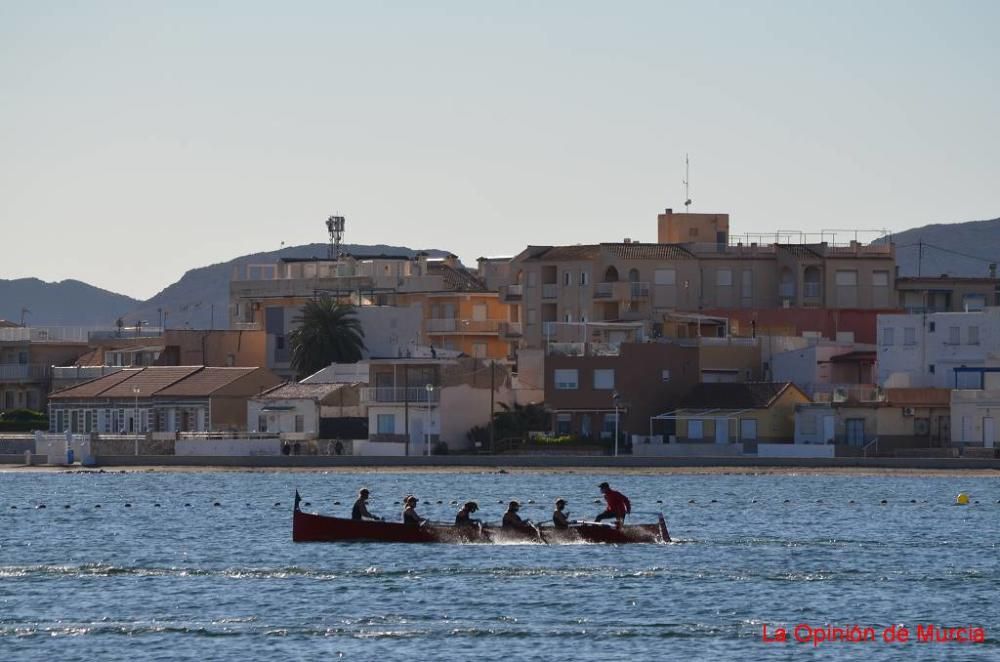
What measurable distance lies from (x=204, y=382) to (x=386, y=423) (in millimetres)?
14602

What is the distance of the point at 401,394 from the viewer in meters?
115

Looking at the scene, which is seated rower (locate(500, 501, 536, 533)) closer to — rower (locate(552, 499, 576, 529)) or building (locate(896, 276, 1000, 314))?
rower (locate(552, 499, 576, 529))

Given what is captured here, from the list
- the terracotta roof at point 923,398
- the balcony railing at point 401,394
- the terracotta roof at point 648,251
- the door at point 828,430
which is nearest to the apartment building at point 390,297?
the terracotta roof at point 648,251

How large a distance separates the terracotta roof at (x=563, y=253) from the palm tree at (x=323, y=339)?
16309 mm

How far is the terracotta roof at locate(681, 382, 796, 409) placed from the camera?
112 m

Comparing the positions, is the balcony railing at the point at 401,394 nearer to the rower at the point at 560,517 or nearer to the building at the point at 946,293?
the building at the point at 946,293

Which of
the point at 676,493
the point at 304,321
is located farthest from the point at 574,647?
the point at 304,321

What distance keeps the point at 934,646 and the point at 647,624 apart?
619 cm

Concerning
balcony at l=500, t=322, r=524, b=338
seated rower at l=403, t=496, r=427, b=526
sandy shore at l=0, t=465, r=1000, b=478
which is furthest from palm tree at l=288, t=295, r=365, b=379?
seated rower at l=403, t=496, r=427, b=526

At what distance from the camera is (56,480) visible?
109562 mm

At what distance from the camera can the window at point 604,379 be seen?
→ 374 ft

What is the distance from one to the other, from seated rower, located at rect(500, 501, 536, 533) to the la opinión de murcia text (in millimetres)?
15169

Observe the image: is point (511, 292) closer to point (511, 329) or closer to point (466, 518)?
point (511, 329)

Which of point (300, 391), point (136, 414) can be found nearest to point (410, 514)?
point (300, 391)
